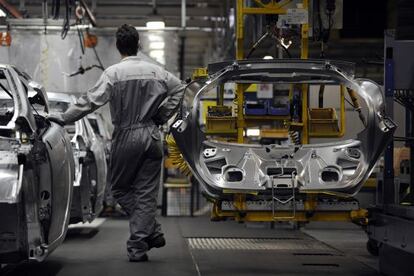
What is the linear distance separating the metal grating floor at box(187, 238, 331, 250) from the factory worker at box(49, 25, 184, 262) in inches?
77.2

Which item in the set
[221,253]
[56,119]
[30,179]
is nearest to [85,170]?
[221,253]

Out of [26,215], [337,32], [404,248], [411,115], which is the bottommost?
[404,248]

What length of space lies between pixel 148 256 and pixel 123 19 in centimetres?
1104

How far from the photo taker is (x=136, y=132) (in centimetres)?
766

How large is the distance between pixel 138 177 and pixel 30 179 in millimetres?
2147

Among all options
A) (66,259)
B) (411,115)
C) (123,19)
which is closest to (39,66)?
(123,19)

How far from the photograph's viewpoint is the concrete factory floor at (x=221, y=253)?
745 cm

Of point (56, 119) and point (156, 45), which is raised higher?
point (156, 45)

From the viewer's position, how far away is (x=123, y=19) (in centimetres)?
1853

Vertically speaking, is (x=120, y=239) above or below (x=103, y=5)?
below

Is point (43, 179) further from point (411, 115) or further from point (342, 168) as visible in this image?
point (411, 115)

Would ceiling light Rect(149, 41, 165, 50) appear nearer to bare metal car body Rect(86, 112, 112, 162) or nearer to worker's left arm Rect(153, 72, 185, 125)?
bare metal car body Rect(86, 112, 112, 162)

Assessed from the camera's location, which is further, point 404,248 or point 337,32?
point 337,32

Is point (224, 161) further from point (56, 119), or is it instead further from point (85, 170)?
point (85, 170)
